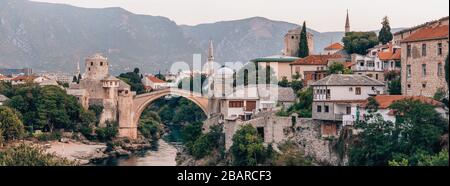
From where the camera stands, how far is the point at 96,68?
46.2m

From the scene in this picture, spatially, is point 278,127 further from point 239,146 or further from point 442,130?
point 442,130

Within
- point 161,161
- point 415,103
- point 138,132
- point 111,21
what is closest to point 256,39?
point 111,21

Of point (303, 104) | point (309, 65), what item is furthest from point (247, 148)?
point (309, 65)

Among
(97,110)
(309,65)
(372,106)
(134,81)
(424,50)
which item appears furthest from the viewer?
(134,81)

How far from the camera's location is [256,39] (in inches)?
6531

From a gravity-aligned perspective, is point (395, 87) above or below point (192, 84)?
below

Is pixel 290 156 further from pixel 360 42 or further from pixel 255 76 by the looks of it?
pixel 255 76

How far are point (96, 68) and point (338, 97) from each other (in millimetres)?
23515

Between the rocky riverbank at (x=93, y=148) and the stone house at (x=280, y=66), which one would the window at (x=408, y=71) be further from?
the rocky riverbank at (x=93, y=148)

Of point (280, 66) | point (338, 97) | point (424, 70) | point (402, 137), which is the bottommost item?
point (402, 137)

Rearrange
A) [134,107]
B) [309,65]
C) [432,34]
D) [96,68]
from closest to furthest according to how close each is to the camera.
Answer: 1. [432,34]
2. [309,65]
3. [134,107]
4. [96,68]

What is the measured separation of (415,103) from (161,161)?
15.1 meters

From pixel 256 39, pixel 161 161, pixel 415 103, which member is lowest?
pixel 161 161

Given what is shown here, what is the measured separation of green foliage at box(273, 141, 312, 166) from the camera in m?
24.0
